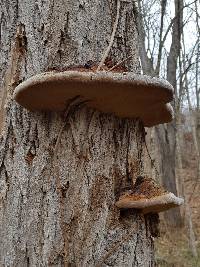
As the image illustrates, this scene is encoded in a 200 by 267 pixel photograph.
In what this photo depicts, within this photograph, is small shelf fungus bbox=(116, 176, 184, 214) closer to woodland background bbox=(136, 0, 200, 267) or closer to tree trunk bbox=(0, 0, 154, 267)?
tree trunk bbox=(0, 0, 154, 267)

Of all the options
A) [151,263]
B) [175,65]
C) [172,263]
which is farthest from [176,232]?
[151,263]

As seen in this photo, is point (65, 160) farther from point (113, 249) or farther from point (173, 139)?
point (173, 139)

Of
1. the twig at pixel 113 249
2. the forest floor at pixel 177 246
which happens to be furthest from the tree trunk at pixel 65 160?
the forest floor at pixel 177 246

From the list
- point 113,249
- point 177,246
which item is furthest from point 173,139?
point 113,249

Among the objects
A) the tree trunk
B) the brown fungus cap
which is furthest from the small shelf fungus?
the brown fungus cap

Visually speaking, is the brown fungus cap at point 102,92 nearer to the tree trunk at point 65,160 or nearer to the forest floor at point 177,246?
the tree trunk at point 65,160

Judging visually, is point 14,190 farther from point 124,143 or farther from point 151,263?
point 151,263
